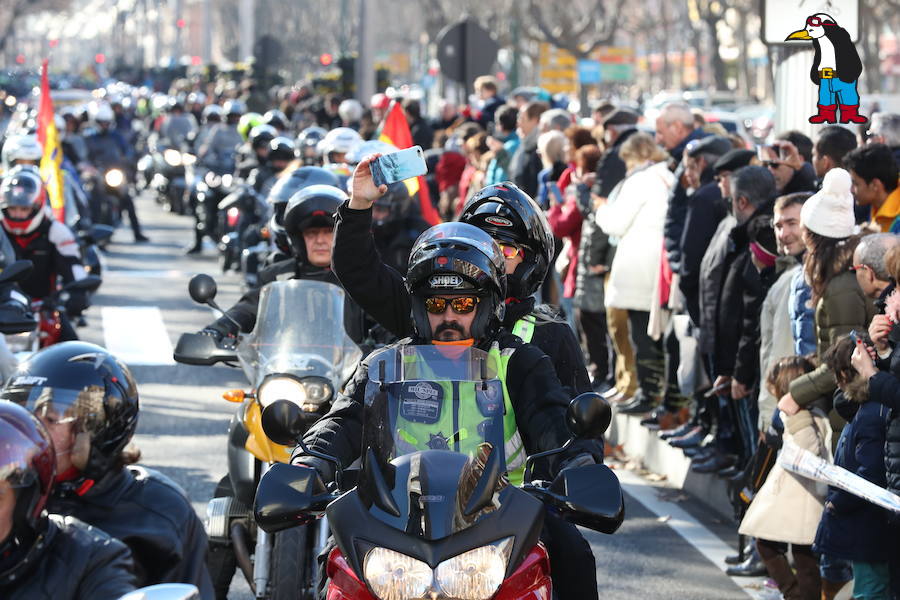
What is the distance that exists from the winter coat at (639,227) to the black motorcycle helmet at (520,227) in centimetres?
547

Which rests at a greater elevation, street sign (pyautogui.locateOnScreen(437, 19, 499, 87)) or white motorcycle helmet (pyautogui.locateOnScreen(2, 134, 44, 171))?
street sign (pyautogui.locateOnScreen(437, 19, 499, 87))

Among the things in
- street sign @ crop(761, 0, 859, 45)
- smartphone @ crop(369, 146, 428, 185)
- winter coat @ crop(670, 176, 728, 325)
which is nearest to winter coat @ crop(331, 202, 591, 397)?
smartphone @ crop(369, 146, 428, 185)

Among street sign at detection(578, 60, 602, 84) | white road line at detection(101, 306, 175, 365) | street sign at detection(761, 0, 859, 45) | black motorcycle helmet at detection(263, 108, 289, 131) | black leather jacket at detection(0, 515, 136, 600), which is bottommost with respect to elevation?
white road line at detection(101, 306, 175, 365)

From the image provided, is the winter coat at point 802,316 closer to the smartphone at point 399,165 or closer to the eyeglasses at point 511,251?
the eyeglasses at point 511,251

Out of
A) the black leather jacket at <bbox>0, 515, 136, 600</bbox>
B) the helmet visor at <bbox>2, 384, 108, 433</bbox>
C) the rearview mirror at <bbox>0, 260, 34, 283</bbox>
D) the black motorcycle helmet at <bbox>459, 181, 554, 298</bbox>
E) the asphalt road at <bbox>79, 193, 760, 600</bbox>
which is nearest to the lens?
the black leather jacket at <bbox>0, 515, 136, 600</bbox>

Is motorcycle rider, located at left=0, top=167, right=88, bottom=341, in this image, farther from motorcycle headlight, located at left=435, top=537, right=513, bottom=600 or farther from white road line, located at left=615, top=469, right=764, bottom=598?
Result: motorcycle headlight, located at left=435, top=537, right=513, bottom=600

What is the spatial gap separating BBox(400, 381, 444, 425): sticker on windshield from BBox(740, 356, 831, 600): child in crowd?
3.12m

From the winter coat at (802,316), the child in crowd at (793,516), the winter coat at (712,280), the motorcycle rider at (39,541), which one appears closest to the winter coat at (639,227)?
the winter coat at (712,280)

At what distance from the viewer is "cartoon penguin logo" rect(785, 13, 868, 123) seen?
8.65 m

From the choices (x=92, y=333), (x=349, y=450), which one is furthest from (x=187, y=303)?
(x=349, y=450)

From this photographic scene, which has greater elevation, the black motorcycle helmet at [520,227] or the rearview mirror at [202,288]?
the black motorcycle helmet at [520,227]

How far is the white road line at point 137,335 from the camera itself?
Result: 48.4ft

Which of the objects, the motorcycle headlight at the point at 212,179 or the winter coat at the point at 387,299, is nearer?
the winter coat at the point at 387,299

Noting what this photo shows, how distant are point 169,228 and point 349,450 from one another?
24.6 m
